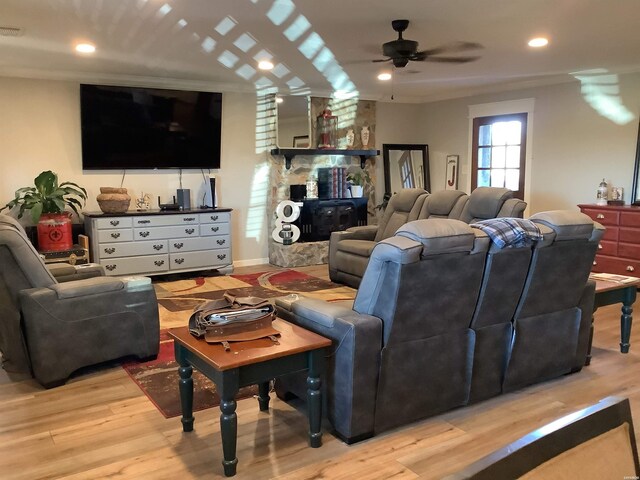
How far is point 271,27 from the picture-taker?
13.6ft

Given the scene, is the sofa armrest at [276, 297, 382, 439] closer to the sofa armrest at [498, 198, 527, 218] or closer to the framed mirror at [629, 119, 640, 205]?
the sofa armrest at [498, 198, 527, 218]

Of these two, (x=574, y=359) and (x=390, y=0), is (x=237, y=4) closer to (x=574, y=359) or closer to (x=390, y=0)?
(x=390, y=0)

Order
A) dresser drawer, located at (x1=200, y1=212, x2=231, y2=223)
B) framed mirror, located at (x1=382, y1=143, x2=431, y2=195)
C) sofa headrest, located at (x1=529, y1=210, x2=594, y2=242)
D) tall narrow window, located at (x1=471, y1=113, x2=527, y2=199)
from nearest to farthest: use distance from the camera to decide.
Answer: sofa headrest, located at (x1=529, y1=210, x2=594, y2=242) → dresser drawer, located at (x1=200, y1=212, x2=231, y2=223) → tall narrow window, located at (x1=471, y1=113, x2=527, y2=199) → framed mirror, located at (x1=382, y1=143, x2=431, y2=195)

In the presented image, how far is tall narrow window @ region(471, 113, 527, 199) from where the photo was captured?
7188mm

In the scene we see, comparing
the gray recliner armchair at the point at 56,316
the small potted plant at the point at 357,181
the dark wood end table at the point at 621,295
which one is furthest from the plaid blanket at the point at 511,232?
the small potted plant at the point at 357,181

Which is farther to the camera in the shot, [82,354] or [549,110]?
[549,110]

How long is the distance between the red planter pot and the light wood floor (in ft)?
8.43

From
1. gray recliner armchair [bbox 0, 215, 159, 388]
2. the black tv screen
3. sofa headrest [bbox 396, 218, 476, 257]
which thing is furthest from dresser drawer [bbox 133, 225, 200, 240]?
sofa headrest [bbox 396, 218, 476, 257]

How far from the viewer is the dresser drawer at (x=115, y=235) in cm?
586

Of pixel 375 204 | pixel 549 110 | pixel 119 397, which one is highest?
pixel 549 110

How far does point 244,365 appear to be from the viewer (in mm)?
2246

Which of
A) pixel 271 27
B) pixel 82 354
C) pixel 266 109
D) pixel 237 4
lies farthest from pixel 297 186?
pixel 82 354

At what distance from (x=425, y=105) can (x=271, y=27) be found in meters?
4.88

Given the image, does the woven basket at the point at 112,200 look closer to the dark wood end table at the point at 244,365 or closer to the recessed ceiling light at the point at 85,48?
the recessed ceiling light at the point at 85,48
